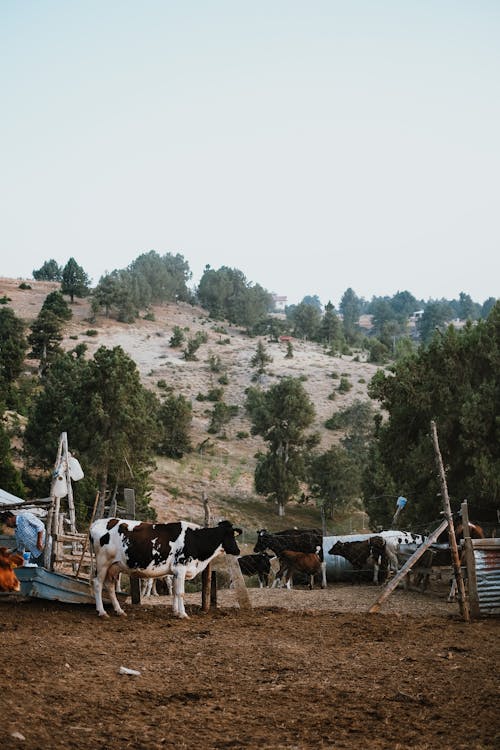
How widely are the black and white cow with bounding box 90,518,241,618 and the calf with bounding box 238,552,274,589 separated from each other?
10.5 m

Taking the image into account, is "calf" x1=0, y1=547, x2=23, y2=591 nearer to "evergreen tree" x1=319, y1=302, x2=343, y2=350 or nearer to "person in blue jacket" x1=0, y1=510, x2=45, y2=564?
"person in blue jacket" x1=0, y1=510, x2=45, y2=564

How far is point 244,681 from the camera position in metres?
10.2

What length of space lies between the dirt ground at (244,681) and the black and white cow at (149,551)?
0.70m

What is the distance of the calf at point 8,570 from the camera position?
1409cm

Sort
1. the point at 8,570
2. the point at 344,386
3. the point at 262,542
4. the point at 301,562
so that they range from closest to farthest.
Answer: the point at 8,570
the point at 301,562
the point at 262,542
the point at 344,386

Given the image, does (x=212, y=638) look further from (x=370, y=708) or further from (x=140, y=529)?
(x=370, y=708)

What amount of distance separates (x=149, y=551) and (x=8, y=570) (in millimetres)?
2977

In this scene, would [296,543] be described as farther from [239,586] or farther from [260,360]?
[260,360]

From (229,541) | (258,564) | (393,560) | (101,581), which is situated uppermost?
(229,541)

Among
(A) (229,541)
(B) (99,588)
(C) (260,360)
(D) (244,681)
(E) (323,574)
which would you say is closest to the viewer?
(D) (244,681)

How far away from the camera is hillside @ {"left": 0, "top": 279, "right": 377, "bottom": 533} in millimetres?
55844

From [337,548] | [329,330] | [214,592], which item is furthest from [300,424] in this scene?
[329,330]

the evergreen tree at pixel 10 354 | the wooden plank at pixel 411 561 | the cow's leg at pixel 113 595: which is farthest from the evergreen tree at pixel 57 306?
the wooden plank at pixel 411 561

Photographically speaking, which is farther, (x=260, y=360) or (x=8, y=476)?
(x=260, y=360)
